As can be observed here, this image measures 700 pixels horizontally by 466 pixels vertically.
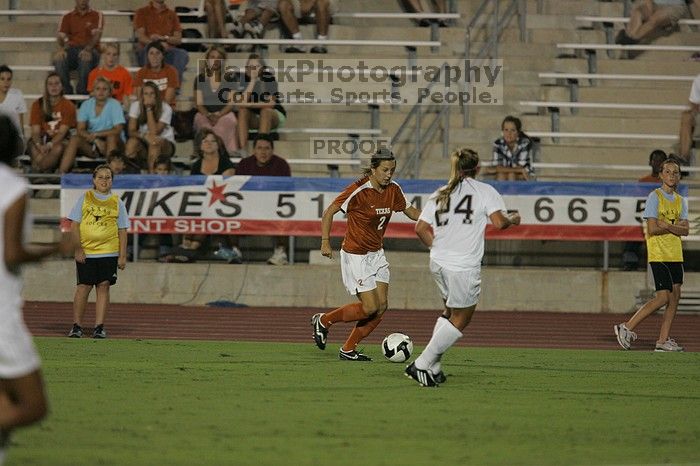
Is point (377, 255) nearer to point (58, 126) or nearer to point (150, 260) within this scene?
point (150, 260)

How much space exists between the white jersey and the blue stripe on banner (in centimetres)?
801

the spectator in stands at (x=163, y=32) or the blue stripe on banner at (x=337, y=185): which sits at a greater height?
the spectator in stands at (x=163, y=32)

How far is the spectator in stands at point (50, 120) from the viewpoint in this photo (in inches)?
827

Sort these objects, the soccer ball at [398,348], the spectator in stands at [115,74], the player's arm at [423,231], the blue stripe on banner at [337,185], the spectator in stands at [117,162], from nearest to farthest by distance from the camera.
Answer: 1. the player's arm at [423,231]
2. the soccer ball at [398,348]
3. the spectator in stands at [117,162]
4. the blue stripe on banner at [337,185]
5. the spectator in stands at [115,74]

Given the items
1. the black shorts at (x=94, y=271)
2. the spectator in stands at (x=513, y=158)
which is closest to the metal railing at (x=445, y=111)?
the spectator in stands at (x=513, y=158)

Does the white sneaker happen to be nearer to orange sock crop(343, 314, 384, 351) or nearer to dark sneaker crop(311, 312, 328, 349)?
dark sneaker crop(311, 312, 328, 349)

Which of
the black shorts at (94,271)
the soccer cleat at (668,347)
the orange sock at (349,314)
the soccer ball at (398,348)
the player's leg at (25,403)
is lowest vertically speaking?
the soccer cleat at (668,347)

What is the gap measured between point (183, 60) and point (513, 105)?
593cm

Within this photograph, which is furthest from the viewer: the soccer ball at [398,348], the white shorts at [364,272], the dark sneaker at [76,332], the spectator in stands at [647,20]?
the spectator in stands at [647,20]

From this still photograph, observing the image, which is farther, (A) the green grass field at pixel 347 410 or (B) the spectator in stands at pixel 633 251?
(B) the spectator in stands at pixel 633 251

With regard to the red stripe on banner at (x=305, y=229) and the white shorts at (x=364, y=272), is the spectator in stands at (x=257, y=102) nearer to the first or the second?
the red stripe on banner at (x=305, y=229)

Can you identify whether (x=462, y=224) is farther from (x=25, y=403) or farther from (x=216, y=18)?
(x=216, y=18)

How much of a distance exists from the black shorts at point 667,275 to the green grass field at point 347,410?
1.05 m

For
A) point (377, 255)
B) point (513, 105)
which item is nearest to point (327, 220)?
point (377, 255)
